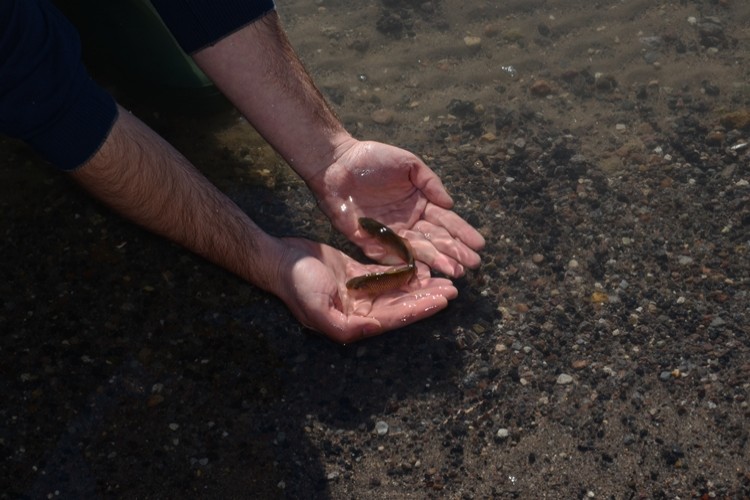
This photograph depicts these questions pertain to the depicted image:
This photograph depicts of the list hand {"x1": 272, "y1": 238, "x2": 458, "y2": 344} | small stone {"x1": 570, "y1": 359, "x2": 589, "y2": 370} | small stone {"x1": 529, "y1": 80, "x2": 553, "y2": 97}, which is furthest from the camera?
small stone {"x1": 529, "y1": 80, "x2": 553, "y2": 97}

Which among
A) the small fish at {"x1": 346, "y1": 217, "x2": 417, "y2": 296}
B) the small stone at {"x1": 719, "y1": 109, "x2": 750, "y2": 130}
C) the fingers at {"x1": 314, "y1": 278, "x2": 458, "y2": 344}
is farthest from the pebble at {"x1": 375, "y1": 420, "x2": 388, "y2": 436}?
the small stone at {"x1": 719, "y1": 109, "x2": 750, "y2": 130}

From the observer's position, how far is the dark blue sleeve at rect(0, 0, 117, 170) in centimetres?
320

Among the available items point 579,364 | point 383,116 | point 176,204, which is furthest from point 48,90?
point 579,364

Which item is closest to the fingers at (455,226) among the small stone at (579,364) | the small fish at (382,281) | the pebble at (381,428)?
the small fish at (382,281)

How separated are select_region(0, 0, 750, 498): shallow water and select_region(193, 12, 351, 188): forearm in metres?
0.49

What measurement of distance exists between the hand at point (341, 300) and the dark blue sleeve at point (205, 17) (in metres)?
1.24

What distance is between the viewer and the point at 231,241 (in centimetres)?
399

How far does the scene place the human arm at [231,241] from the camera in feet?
12.3

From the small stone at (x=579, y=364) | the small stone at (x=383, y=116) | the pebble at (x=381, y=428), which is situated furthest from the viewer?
the small stone at (x=383, y=116)

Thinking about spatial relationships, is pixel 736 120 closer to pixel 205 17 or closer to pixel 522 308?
pixel 522 308

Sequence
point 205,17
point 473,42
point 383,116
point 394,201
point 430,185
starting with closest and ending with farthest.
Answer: point 205,17
point 430,185
point 394,201
point 383,116
point 473,42

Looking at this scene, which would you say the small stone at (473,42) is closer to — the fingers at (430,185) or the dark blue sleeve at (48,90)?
the fingers at (430,185)

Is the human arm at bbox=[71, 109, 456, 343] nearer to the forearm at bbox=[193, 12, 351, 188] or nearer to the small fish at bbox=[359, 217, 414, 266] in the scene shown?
the small fish at bbox=[359, 217, 414, 266]

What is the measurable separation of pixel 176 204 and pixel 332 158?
0.98 m
